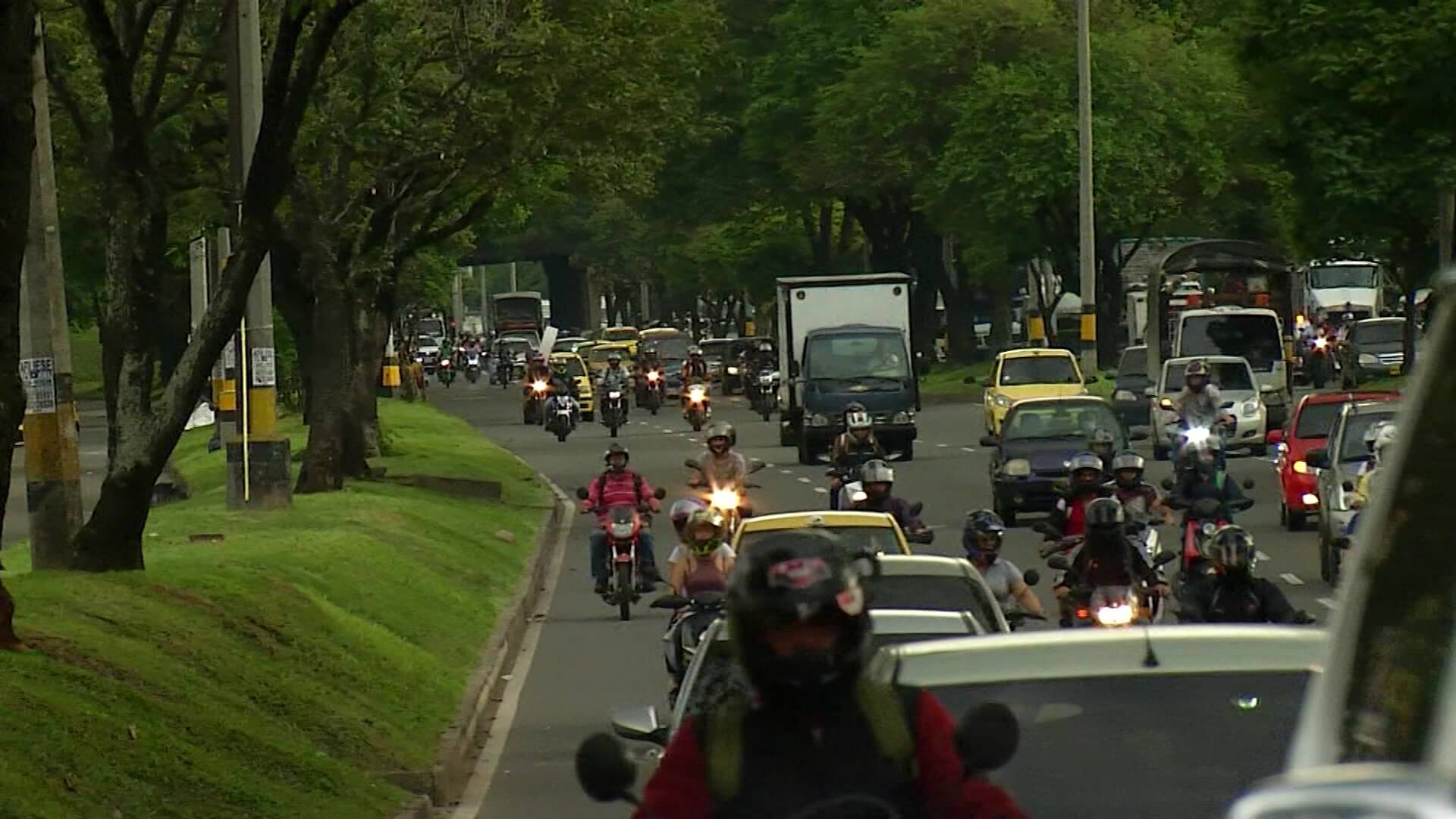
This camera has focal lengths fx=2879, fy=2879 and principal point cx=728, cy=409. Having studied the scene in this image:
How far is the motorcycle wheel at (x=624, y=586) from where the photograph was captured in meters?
23.8

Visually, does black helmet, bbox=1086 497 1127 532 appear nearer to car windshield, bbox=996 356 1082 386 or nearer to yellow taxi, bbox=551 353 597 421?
car windshield, bbox=996 356 1082 386

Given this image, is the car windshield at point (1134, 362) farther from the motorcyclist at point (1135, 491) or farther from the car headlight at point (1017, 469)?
the motorcyclist at point (1135, 491)

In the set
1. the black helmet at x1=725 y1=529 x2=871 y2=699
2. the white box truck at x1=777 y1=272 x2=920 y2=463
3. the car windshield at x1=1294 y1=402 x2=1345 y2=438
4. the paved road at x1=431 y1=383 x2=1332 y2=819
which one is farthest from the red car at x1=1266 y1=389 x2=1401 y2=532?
the black helmet at x1=725 y1=529 x2=871 y2=699

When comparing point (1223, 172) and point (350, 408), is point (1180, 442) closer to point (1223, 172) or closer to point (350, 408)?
point (350, 408)

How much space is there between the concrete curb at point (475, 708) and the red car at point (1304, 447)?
7.79 meters

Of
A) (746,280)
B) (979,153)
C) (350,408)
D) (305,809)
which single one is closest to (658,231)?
(746,280)

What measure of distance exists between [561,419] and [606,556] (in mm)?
33705

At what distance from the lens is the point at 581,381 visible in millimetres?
67562

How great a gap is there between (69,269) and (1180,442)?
37692 mm

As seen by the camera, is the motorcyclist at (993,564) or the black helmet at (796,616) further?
the motorcyclist at (993,564)

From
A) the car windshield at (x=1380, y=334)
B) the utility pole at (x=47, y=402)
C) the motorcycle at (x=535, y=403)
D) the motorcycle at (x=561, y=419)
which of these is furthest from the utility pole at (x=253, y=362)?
the car windshield at (x=1380, y=334)

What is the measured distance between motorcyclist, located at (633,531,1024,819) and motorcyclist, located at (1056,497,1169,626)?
35.6 ft

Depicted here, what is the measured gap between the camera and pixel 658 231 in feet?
299

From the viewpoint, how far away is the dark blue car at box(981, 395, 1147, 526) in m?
32.2
